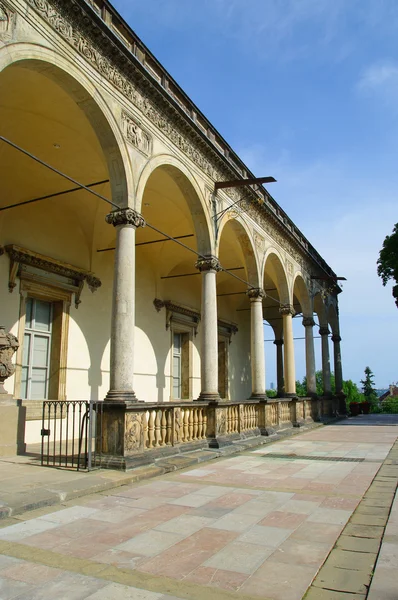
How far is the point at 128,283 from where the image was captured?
870 centimetres

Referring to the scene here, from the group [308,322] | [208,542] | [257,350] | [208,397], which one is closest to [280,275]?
[308,322]

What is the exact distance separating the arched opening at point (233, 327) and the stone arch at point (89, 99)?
7740 millimetres

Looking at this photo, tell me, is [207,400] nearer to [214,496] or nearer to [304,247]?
[214,496]

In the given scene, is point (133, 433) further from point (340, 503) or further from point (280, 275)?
point (280, 275)

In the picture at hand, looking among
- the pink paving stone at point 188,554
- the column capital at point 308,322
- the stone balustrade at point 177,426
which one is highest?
the column capital at point 308,322

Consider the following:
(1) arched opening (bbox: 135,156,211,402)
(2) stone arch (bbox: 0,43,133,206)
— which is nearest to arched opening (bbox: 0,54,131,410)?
(2) stone arch (bbox: 0,43,133,206)

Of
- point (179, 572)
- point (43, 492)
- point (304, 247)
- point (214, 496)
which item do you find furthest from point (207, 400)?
point (304, 247)

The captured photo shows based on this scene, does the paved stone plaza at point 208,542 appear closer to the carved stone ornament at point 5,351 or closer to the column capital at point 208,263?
the carved stone ornament at point 5,351

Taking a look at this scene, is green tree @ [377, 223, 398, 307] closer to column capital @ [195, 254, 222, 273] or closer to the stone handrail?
the stone handrail

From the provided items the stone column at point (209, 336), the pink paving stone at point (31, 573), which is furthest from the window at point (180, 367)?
the pink paving stone at point (31, 573)

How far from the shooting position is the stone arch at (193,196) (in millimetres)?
10914

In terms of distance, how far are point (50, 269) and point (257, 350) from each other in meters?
6.63

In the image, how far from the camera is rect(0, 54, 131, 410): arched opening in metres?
8.57

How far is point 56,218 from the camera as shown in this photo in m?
12.5
